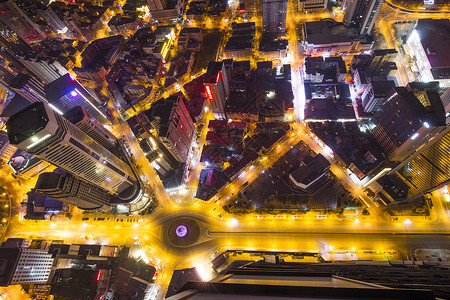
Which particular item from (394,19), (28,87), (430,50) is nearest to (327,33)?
(394,19)

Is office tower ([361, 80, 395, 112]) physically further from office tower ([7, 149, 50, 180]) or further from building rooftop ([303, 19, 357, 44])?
office tower ([7, 149, 50, 180])

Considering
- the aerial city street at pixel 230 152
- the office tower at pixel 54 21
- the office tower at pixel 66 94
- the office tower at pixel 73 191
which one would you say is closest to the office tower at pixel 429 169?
the aerial city street at pixel 230 152

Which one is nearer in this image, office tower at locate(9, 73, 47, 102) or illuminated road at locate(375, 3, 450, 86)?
office tower at locate(9, 73, 47, 102)

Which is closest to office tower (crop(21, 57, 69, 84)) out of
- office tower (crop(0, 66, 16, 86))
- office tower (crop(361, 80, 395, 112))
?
office tower (crop(0, 66, 16, 86))

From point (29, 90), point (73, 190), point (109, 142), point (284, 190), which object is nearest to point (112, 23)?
point (29, 90)

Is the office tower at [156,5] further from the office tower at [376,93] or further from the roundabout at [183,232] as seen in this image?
the roundabout at [183,232]

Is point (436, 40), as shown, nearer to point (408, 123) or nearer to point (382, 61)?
point (382, 61)

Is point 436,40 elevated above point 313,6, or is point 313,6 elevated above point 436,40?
point 313,6
